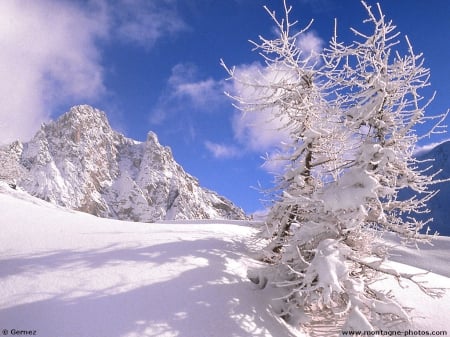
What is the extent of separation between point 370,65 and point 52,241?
704 cm

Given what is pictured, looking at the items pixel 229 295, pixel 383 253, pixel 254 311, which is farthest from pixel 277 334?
pixel 383 253

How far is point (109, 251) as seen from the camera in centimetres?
763

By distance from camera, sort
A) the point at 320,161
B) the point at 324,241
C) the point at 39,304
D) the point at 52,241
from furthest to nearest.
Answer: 1. the point at 320,161
2. the point at 52,241
3. the point at 324,241
4. the point at 39,304

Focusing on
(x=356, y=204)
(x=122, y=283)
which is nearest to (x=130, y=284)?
(x=122, y=283)

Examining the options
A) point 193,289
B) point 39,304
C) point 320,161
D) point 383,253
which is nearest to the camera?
point 39,304

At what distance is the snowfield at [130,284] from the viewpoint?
18.7 feet

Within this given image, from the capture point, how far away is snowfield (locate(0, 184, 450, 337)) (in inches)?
225

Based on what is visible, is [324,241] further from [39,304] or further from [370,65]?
[39,304]

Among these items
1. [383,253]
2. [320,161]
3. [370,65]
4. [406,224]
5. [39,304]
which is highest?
[370,65]

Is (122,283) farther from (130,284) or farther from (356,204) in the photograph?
(356,204)

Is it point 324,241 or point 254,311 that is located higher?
point 324,241

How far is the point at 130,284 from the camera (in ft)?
21.4

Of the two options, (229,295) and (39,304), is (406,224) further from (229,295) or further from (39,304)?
(39,304)

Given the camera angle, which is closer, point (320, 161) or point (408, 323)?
point (408, 323)
